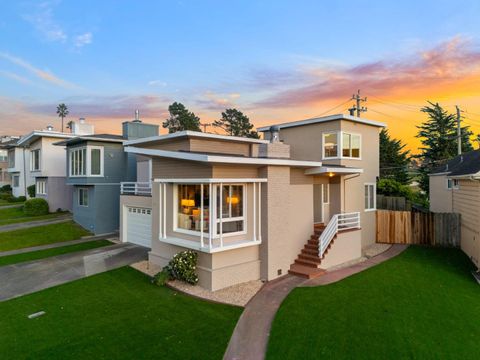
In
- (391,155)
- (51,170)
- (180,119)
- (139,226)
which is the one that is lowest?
(139,226)

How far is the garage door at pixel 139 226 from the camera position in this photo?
15.9 meters

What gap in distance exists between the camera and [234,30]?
1647 cm

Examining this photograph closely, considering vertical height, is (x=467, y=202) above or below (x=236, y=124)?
below

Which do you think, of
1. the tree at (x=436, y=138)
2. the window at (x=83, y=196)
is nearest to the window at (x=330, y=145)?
the window at (x=83, y=196)

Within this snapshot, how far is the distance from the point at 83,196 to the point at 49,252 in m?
6.68

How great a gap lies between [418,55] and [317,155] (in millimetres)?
7693

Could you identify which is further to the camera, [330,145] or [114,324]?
[330,145]

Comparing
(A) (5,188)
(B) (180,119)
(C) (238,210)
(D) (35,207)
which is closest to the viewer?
(C) (238,210)

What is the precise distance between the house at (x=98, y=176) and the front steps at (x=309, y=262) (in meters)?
13.3

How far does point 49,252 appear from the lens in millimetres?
14758

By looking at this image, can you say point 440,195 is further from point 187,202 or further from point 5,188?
point 5,188

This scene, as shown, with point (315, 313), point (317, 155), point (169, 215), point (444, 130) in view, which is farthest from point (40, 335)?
point (444, 130)

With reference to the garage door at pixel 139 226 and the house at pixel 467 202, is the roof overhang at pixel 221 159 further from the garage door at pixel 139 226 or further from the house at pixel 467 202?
the house at pixel 467 202

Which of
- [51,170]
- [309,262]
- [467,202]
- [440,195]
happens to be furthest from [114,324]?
[51,170]
